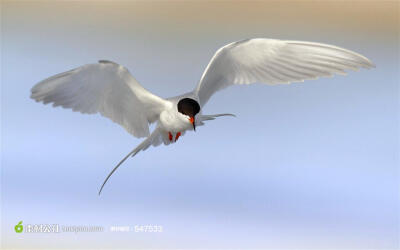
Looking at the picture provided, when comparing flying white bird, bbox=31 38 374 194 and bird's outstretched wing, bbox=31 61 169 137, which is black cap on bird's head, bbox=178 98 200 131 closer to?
flying white bird, bbox=31 38 374 194

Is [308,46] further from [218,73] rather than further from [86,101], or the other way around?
[86,101]

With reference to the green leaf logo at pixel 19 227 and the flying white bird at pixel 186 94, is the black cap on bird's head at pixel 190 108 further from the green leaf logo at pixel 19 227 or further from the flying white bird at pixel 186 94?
the green leaf logo at pixel 19 227

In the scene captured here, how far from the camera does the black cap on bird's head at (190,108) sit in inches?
117

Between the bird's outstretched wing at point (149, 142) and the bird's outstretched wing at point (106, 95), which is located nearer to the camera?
the bird's outstretched wing at point (106, 95)

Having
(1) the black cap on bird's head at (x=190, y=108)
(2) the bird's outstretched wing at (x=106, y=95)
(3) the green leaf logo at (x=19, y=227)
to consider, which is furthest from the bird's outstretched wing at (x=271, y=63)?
(3) the green leaf logo at (x=19, y=227)

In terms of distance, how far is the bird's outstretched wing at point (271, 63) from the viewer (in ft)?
9.52

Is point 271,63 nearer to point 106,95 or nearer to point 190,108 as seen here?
point 190,108

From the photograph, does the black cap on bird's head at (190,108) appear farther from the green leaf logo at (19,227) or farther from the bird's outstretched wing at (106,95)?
the green leaf logo at (19,227)

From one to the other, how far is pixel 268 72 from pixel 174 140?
1065 millimetres

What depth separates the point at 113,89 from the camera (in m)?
3.17

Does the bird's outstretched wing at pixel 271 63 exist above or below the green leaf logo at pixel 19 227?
above

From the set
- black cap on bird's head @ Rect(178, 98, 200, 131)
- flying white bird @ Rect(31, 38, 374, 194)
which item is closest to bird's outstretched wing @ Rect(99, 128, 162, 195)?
flying white bird @ Rect(31, 38, 374, 194)

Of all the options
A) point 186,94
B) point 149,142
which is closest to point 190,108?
point 186,94

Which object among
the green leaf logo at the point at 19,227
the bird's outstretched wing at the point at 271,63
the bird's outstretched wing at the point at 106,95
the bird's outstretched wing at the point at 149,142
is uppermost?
the bird's outstretched wing at the point at 271,63
